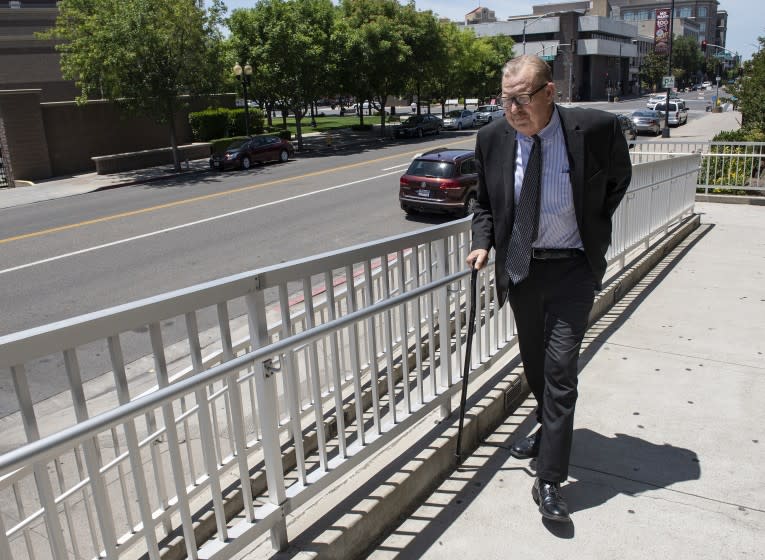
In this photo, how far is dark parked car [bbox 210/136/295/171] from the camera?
2830 centimetres

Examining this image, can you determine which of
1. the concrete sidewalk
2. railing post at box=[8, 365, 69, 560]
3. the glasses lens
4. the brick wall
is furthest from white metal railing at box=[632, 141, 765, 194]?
the brick wall

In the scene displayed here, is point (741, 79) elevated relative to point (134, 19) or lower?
lower

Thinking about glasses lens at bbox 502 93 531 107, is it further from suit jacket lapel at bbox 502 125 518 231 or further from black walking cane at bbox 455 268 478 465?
black walking cane at bbox 455 268 478 465

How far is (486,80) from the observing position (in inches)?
2655

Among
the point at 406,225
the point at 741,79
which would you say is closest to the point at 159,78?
the point at 406,225

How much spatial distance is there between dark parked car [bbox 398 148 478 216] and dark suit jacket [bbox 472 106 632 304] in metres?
12.4

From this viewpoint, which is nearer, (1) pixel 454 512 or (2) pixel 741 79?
(1) pixel 454 512

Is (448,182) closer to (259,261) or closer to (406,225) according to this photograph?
(406,225)

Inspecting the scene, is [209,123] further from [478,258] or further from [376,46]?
[478,258]

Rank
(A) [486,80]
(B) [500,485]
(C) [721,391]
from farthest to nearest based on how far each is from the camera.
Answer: (A) [486,80] → (C) [721,391] → (B) [500,485]

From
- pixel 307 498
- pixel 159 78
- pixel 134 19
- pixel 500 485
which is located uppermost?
pixel 134 19

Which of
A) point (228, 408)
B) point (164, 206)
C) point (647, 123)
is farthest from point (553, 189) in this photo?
point (647, 123)

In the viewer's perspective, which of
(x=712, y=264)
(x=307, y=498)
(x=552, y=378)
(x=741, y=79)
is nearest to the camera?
(x=307, y=498)

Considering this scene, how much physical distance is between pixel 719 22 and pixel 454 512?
223482 millimetres
